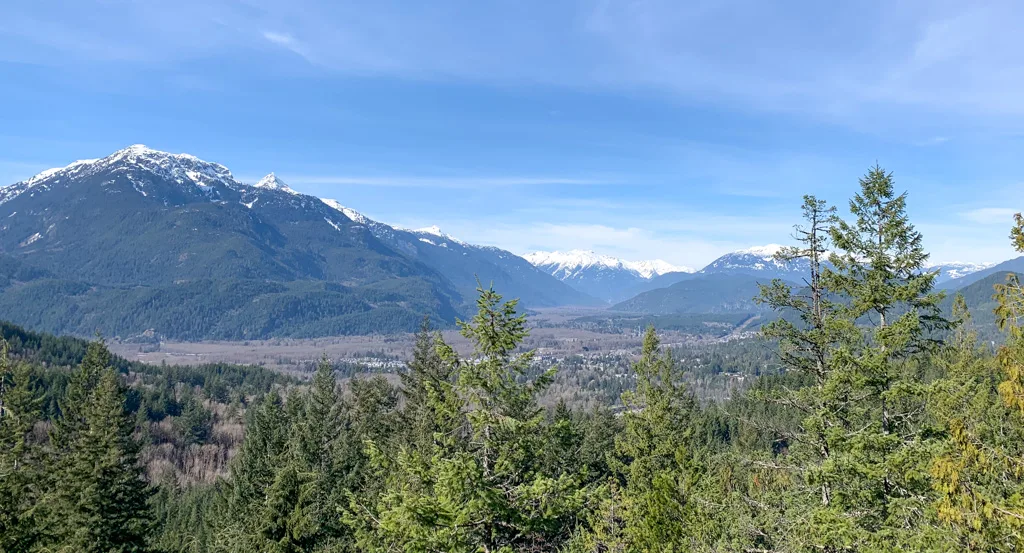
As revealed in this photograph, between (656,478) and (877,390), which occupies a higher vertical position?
(877,390)

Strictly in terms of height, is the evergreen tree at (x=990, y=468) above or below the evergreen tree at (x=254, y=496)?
above

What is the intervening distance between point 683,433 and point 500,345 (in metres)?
25.5

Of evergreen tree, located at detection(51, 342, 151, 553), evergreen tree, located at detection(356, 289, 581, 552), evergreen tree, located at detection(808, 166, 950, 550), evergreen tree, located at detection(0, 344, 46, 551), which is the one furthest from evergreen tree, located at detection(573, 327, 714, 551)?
evergreen tree, located at detection(51, 342, 151, 553)

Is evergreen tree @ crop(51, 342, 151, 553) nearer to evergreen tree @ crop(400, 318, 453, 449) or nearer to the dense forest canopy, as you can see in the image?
the dense forest canopy

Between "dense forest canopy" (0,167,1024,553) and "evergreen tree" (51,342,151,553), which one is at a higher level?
"dense forest canopy" (0,167,1024,553)

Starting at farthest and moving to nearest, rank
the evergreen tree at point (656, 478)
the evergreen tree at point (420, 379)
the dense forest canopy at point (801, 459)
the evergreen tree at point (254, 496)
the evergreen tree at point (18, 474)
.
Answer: the evergreen tree at point (420, 379) < the evergreen tree at point (254, 496) < the evergreen tree at point (656, 478) < the evergreen tree at point (18, 474) < the dense forest canopy at point (801, 459)

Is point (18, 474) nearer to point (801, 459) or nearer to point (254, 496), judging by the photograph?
point (254, 496)

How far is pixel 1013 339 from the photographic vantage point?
10.1 meters

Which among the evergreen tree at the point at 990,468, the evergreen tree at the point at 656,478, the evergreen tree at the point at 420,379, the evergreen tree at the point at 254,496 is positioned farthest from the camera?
the evergreen tree at the point at 420,379

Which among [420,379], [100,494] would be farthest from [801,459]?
[420,379]

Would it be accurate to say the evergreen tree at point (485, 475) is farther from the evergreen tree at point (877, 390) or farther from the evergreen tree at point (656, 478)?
the evergreen tree at point (877, 390)

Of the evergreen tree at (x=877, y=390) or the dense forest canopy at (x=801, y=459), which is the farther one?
the evergreen tree at (x=877, y=390)

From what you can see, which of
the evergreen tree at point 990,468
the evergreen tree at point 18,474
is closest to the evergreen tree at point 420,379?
the evergreen tree at point 18,474

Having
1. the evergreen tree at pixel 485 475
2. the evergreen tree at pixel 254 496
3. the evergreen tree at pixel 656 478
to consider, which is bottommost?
the evergreen tree at pixel 254 496
